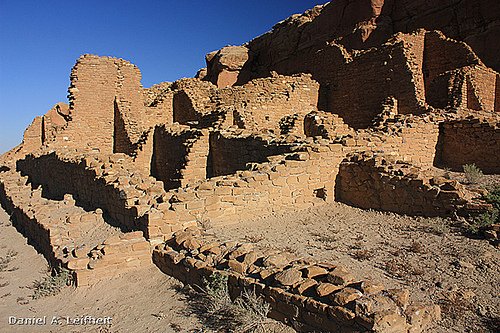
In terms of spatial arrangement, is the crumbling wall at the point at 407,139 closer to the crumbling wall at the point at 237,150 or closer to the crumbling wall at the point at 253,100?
the crumbling wall at the point at 237,150

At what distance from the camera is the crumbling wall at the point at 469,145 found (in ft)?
31.8

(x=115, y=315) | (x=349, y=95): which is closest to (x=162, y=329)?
(x=115, y=315)

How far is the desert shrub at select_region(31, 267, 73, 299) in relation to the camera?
18.4ft

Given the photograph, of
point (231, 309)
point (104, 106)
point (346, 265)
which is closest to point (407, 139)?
point (346, 265)

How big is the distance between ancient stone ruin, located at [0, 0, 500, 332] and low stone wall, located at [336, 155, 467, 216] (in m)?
0.03

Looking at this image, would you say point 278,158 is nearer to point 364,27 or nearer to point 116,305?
point 116,305

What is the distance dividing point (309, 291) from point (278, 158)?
4801 millimetres

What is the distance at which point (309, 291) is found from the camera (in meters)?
3.61

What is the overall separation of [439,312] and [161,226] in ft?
13.8

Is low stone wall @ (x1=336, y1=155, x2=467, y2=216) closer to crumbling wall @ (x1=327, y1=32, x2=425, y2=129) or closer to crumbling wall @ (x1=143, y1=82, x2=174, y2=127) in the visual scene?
crumbling wall @ (x1=327, y1=32, x2=425, y2=129)

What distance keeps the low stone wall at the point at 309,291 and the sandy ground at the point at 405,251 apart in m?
0.42

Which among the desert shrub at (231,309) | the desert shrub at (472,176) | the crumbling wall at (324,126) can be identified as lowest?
the desert shrub at (231,309)

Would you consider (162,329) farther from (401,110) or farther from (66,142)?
(66,142)

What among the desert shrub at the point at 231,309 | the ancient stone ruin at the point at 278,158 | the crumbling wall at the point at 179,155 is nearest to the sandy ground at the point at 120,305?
the desert shrub at the point at 231,309
